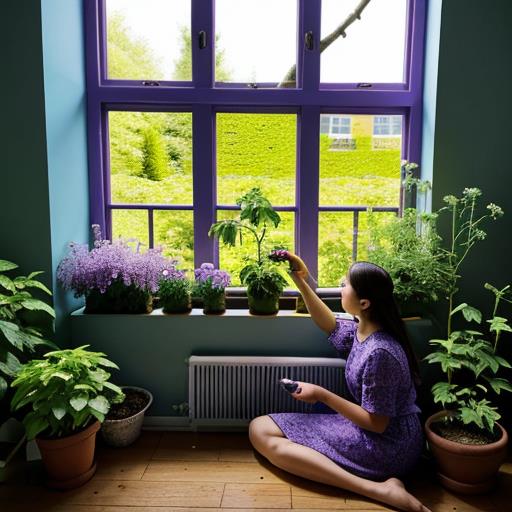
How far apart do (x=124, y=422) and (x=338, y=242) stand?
1.52 meters

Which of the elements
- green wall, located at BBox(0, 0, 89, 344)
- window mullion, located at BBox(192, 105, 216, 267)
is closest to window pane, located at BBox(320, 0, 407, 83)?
window mullion, located at BBox(192, 105, 216, 267)

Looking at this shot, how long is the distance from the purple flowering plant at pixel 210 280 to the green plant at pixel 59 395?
2.42 feet

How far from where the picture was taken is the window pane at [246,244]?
9.15 feet

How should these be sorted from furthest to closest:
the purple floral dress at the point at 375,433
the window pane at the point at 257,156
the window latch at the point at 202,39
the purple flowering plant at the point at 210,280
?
the window pane at the point at 257,156, the window latch at the point at 202,39, the purple flowering plant at the point at 210,280, the purple floral dress at the point at 375,433

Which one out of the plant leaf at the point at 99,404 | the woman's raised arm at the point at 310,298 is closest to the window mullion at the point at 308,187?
the woman's raised arm at the point at 310,298

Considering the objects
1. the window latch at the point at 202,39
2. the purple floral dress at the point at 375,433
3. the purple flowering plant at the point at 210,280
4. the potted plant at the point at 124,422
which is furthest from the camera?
the window latch at the point at 202,39

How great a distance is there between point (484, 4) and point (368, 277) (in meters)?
1.58

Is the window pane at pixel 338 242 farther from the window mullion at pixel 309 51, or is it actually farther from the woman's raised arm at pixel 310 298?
the window mullion at pixel 309 51

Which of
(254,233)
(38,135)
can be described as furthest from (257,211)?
(38,135)

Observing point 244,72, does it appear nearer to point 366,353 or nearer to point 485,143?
point 485,143

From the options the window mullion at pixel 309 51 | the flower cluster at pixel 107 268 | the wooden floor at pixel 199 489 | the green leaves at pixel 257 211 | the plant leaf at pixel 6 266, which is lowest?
the wooden floor at pixel 199 489

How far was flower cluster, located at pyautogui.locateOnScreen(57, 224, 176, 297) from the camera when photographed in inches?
95.3

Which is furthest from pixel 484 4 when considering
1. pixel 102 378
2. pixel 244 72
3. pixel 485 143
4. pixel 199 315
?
pixel 102 378

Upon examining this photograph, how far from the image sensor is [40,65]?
224 cm
